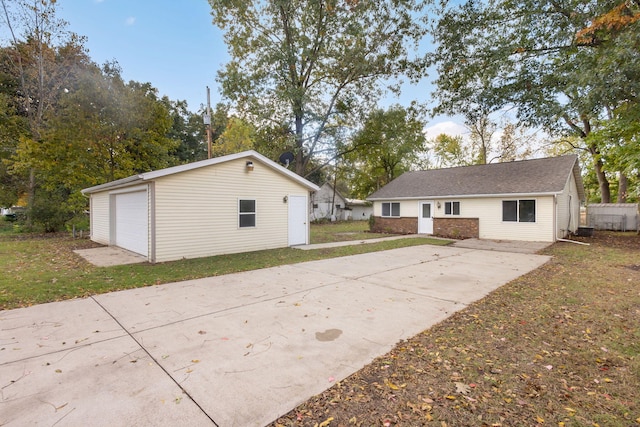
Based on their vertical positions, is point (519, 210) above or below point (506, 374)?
above

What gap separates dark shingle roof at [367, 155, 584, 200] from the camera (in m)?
13.3

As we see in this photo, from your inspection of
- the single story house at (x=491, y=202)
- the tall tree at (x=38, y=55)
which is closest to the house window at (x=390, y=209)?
the single story house at (x=491, y=202)

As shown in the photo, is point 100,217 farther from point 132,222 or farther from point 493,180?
point 493,180

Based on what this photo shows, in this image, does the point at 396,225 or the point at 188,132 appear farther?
the point at 188,132

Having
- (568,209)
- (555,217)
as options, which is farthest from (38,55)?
(568,209)

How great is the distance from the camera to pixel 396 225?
18094 mm

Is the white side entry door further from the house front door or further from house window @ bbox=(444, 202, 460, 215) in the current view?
house window @ bbox=(444, 202, 460, 215)

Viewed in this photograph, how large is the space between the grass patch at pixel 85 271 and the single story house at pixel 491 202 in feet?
24.0

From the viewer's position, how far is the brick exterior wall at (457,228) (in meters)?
14.8

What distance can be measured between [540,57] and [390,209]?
9.93 metres

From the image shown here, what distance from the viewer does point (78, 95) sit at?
48.9 ft

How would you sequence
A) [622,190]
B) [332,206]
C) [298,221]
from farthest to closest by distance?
[332,206], [622,190], [298,221]

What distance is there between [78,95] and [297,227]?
1300 cm

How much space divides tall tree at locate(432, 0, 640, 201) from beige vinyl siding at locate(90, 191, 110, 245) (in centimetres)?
1568
